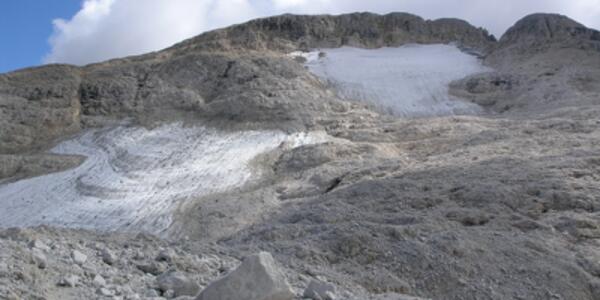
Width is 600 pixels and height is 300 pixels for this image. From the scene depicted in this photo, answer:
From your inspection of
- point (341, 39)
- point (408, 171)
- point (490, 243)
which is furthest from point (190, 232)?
point (341, 39)

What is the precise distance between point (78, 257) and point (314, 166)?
576 inches

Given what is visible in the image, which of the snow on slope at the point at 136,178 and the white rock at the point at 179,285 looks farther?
the snow on slope at the point at 136,178

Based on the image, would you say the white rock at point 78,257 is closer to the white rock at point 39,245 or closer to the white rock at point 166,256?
the white rock at point 39,245

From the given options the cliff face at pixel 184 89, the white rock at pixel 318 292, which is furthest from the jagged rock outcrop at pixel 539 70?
the white rock at pixel 318 292

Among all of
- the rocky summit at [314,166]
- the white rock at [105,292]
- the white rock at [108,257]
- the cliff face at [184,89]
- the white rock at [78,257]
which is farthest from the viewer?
the cliff face at [184,89]

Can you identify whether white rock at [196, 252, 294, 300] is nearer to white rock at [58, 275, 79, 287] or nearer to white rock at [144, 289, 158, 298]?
white rock at [144, 289, 158, 298]

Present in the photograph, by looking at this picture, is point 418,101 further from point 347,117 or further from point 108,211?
point 108,211

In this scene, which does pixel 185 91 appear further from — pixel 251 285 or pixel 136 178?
pixel 251 285

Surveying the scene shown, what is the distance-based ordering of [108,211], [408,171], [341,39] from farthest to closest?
[341,39] → [108,211] → [408,171]

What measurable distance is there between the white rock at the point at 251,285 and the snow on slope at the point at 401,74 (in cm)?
2477

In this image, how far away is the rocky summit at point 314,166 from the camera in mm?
9328

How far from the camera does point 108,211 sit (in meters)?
21.3

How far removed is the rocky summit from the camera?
367 inches

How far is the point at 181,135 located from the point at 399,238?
17.9 metres
